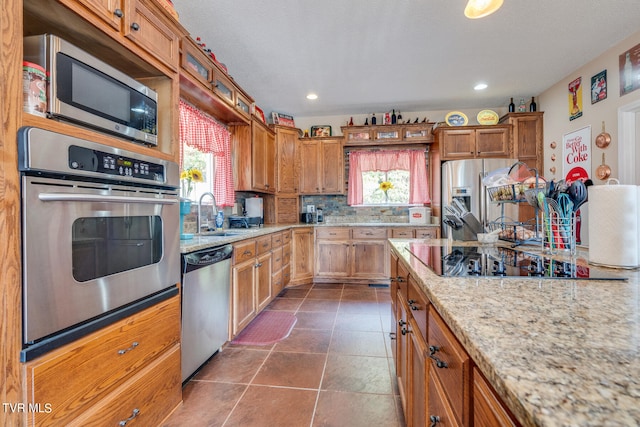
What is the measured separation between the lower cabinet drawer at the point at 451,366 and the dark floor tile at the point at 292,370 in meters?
1.22

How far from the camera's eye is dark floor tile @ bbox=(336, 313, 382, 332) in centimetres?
259

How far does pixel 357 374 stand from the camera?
1.88m

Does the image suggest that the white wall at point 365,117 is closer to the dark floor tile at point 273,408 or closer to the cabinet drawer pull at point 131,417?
the dark floor tile at point 273,408

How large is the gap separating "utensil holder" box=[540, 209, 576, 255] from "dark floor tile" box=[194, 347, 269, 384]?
1.87m

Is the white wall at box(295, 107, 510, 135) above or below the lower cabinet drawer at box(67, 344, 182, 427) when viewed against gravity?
above

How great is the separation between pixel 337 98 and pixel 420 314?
3606 mm


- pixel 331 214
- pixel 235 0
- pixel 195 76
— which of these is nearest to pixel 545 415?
pixel 195 76

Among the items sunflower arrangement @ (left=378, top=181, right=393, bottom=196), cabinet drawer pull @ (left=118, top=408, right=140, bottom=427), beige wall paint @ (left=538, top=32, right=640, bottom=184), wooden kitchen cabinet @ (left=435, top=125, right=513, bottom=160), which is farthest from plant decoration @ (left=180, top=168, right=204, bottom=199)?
beige wall paint @ (left=538, top=32, right=640, bottom=184)

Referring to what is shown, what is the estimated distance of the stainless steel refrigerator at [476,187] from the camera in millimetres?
3766

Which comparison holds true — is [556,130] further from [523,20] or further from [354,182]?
[354,182]

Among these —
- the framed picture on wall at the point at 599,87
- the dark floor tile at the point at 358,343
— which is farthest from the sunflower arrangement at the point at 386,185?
the dark floor tile at the point at 358,343

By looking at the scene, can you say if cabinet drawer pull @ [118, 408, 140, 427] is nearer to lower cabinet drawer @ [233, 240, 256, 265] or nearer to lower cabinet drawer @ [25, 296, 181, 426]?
lower cabinet drawer @ [25, 296, 181, 426]

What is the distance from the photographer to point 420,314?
972mm

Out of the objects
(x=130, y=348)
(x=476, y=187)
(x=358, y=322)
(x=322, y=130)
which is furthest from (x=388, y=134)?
(x=130, y=348)
